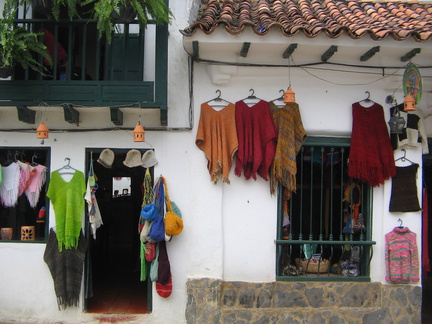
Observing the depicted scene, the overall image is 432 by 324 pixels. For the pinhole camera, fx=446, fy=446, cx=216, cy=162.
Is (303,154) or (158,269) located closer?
(158,269)

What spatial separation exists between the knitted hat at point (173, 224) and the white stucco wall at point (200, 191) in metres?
0.28

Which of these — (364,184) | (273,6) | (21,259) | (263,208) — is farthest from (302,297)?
(273,6)

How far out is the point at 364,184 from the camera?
256 inches

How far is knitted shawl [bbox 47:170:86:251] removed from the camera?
20.0 feet

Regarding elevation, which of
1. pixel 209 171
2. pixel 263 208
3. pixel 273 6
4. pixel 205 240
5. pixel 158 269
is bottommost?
pixel 158 269

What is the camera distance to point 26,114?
19.9 ft

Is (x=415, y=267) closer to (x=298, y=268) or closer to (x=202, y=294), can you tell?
(x=298, y=268)

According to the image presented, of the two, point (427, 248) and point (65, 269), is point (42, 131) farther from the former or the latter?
point (427, 248)

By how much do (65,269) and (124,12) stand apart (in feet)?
11.6

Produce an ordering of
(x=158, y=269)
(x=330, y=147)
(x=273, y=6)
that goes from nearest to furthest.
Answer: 1. (x=158, y=269)
2. (x=330, y=147)
3. (x=273, y=6)

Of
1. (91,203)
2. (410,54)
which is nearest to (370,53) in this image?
(410,54)

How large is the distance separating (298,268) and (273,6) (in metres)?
4.11

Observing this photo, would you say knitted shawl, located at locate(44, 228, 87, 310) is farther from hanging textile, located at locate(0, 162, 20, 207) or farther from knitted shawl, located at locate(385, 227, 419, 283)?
knitted shawl, located at locate(385, 227, 419, 283)

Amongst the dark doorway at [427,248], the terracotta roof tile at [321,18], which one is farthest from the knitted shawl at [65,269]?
the dark doorway at [427,248]
